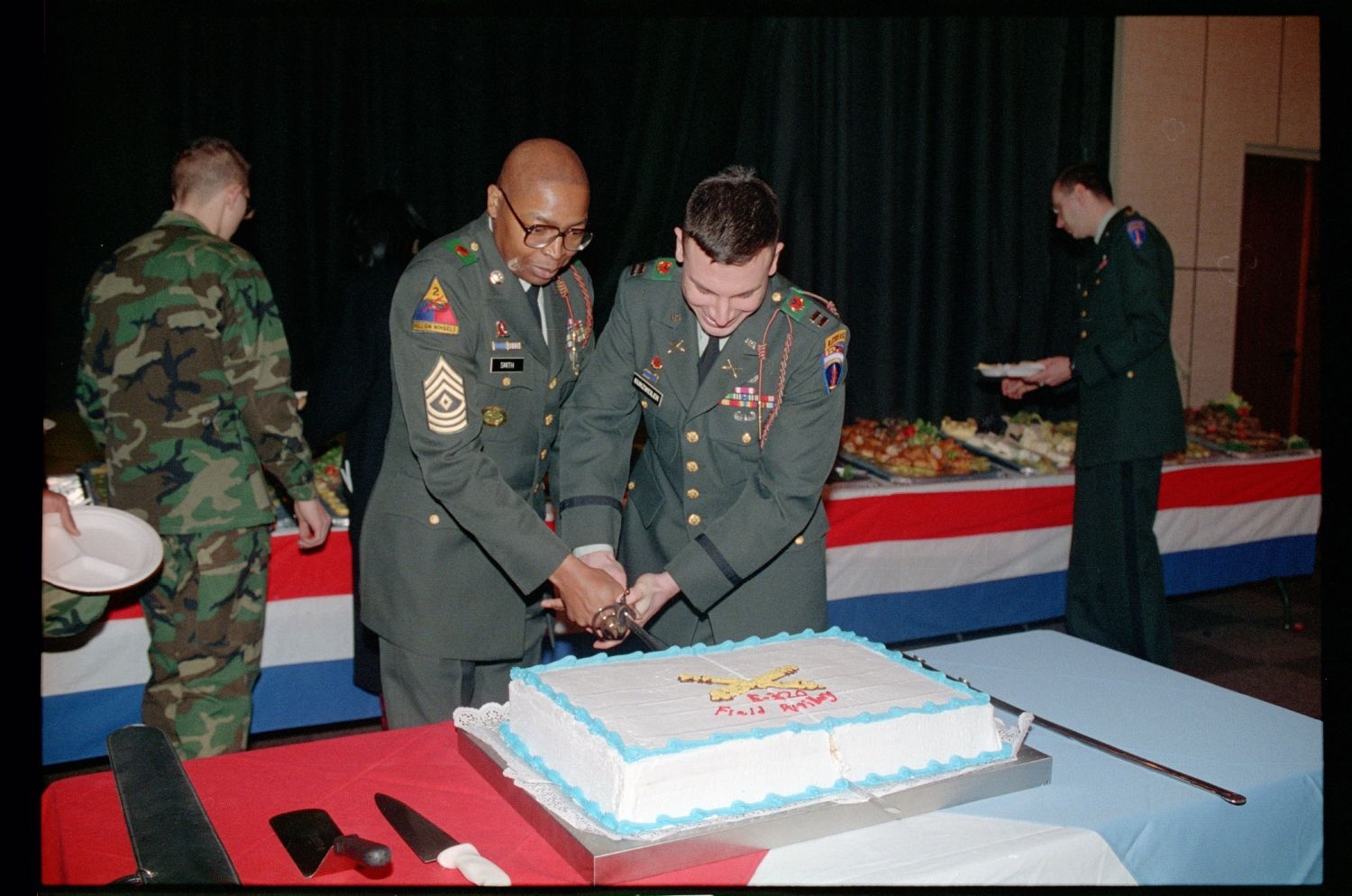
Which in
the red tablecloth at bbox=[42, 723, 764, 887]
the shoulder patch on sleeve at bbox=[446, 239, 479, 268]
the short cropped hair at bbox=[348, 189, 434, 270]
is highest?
the short cropped hair at bbox=[348, 189, 434, 270]

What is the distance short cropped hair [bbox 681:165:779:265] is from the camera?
168 cm

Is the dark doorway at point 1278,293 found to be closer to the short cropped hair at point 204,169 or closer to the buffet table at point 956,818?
the buffet table at point 956,818

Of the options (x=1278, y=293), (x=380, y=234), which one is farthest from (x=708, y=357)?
(x=1278, y=293)

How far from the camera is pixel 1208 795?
1346 millimetres

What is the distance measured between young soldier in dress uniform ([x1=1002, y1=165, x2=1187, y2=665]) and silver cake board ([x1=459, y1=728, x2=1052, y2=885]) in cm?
252

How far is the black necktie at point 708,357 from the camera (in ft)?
6.43

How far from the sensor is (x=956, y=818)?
1.25 metres

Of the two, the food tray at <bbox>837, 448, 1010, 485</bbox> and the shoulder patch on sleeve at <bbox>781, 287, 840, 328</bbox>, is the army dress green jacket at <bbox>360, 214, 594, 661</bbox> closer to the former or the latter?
the shoulder patch on sleeve at <bbox>781, 287, 840, 328</bbox>

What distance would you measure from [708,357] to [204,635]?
1363 mm

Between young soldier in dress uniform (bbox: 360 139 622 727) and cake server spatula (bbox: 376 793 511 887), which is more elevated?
young soldier in dress uniform (bbox: 360 139 622 727)

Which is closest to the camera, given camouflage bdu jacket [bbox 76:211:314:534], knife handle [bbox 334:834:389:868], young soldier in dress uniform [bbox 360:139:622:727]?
knife handle [bbox 334:834:389:868]

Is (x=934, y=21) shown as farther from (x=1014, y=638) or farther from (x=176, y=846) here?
(x=176, y=846)

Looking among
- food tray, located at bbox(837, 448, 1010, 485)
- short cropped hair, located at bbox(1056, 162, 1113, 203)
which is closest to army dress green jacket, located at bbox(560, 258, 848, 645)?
food tray, located at bbox(837, 448, 1010, 485)

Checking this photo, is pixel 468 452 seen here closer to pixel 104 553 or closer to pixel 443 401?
pixel 443 401
